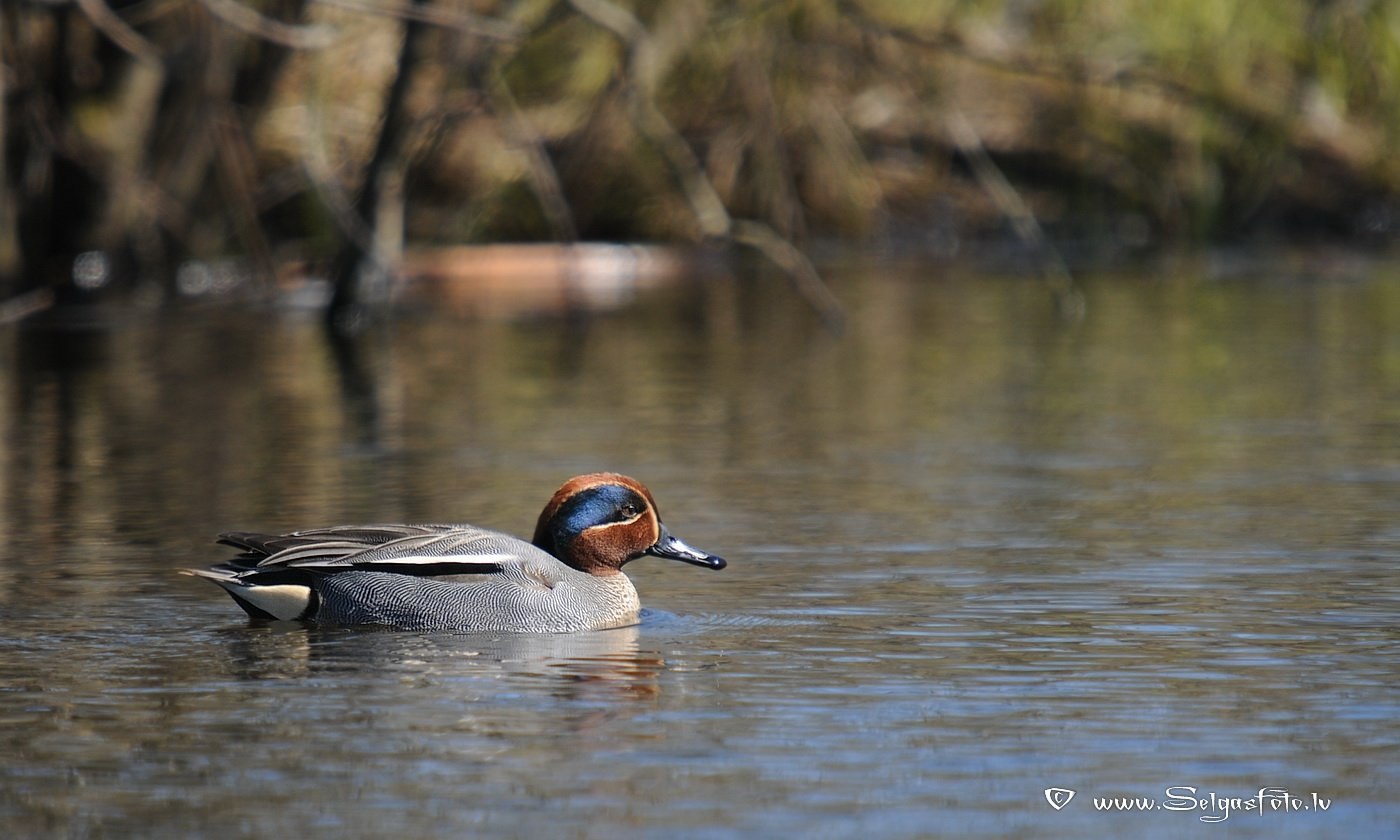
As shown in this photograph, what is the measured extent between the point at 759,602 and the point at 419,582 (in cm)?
119

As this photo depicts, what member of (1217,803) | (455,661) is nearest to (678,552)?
(455,661)

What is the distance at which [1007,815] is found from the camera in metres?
5.99

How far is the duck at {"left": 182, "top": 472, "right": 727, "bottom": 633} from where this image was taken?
860 centimetres

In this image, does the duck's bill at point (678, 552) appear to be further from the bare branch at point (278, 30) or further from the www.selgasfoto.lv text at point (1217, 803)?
the bare branch at point (278, 30)

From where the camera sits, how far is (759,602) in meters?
8.99

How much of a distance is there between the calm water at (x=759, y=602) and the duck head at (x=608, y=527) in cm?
26

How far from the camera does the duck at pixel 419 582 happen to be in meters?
8.60

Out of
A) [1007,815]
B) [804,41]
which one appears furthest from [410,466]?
[1007,815]

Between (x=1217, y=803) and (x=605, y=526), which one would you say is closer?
(x=1217, y=803)

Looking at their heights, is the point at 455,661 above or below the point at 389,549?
below

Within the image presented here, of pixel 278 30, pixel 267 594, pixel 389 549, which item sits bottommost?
pixel 267 594

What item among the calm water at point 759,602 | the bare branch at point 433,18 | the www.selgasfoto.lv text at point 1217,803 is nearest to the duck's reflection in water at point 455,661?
the calm water at point 759,602

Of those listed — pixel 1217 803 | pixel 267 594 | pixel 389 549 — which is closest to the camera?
pixel 1217 803

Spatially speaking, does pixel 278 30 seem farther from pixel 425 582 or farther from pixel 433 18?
pixel 425 582
